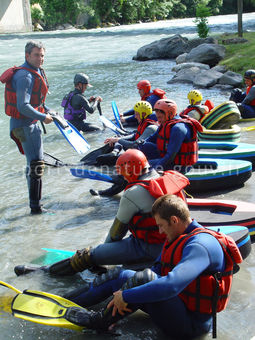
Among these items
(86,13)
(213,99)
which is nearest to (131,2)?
(86,13)

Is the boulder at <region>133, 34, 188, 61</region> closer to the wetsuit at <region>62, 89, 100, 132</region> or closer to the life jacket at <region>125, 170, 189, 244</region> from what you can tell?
the wetsuit at <region>62, 89, 100, 132</region>

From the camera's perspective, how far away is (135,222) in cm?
324

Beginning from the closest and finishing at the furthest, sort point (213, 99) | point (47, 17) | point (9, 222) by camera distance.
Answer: point (9, 222) → point (213, 99) → point (47, 17)

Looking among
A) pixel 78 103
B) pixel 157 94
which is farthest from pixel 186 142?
pixel 78 103

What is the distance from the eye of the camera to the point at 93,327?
284cm

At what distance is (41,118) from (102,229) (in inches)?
52.4

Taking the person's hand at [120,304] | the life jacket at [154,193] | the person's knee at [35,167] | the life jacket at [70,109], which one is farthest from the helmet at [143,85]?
the person's hand at [120,304]

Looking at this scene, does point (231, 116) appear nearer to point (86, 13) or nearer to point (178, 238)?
point (178, 238)

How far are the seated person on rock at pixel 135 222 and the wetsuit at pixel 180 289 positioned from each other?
1.53 feet

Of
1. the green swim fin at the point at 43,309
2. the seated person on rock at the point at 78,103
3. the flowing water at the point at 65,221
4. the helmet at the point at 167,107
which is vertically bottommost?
Result: the flowing water at the point at 65,221

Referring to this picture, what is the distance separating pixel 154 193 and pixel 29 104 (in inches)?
84.6

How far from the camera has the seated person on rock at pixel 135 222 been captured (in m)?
3.16

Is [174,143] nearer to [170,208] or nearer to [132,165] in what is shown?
[132,165]

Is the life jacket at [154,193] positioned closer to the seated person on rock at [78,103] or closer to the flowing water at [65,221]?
the flowing water at [65,221]
